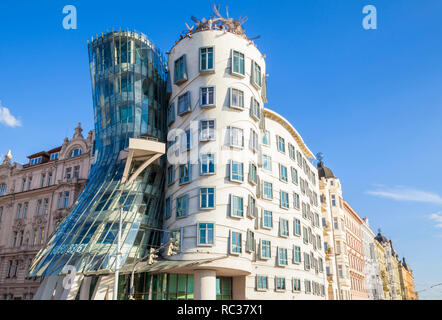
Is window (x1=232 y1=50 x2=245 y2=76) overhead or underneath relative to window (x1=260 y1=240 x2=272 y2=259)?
overhead

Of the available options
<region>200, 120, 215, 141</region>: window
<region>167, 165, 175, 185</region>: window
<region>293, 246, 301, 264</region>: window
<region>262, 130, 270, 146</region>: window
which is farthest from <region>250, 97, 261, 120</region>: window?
<region>293, 246, 301, 264</region>: window

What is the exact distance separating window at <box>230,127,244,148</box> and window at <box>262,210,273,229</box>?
9.82 meters

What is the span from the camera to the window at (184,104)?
39.8m

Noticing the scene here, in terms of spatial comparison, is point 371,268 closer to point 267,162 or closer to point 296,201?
point 296,201

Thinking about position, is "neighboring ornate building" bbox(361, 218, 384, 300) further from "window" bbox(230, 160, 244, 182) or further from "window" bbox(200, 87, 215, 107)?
"window" bbox(200, 87, 215, 107)

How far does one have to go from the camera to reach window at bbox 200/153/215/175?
121 feet

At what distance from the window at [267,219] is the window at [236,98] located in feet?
41.3

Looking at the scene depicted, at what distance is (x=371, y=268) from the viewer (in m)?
96.7

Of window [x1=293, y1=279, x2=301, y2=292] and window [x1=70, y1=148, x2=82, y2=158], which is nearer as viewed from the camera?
window [x1=293, y1=279, x2=301, y2=292]

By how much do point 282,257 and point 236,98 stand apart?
18.7 meters

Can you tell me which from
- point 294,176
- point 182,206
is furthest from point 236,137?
point 294,176

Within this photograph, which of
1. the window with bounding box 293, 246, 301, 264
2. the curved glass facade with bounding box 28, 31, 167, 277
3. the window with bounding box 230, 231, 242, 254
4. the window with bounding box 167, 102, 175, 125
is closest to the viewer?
the window with bounding box 230, 231, 242, 254

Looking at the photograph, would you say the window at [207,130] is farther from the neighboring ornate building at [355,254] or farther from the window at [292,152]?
the neighboring ornate building at [355,254]
